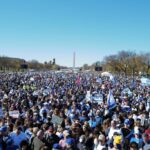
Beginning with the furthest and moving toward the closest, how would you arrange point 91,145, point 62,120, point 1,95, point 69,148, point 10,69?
point 10,69 → point 1,95 → point 62,120 → point 91,145 → point 69,148

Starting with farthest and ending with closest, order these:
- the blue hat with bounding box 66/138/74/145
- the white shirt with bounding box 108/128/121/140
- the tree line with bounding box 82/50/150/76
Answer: the tree line with bounding box 82/50/150/76
the white shirt with bounding box 108/128/121/140
the blue hat with bounding box 66/138/74/145

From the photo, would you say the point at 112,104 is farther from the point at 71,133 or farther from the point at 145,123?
the point at 71,133

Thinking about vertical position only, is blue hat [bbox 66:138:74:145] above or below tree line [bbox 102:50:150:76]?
below

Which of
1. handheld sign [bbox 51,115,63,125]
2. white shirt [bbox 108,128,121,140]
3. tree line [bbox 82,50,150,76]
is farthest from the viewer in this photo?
tree line [bbox 82,50,150,76]

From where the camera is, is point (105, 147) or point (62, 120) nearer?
point (105, 147)

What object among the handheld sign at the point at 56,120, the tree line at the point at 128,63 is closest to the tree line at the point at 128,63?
the tree line at the point at 128,63

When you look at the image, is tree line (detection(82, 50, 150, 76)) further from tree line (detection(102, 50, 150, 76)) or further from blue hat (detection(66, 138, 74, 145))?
blue hat (detection(66, 138, 74, 145))

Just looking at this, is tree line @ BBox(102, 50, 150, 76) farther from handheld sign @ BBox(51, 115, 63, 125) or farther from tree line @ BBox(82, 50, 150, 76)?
handheld sign @ BBox(51, 115, 63, 125)

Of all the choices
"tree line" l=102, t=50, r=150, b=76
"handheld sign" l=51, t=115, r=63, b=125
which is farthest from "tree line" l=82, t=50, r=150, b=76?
"handheld sign" l=51, t=115, r=63, b=125

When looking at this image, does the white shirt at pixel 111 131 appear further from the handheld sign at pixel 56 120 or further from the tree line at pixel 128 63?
the tree line at pixel 128 63

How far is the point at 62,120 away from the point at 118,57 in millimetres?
112803

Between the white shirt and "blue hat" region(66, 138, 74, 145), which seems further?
the white shirt

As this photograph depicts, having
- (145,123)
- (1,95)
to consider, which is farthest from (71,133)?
(1,95)

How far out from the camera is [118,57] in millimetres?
125562
